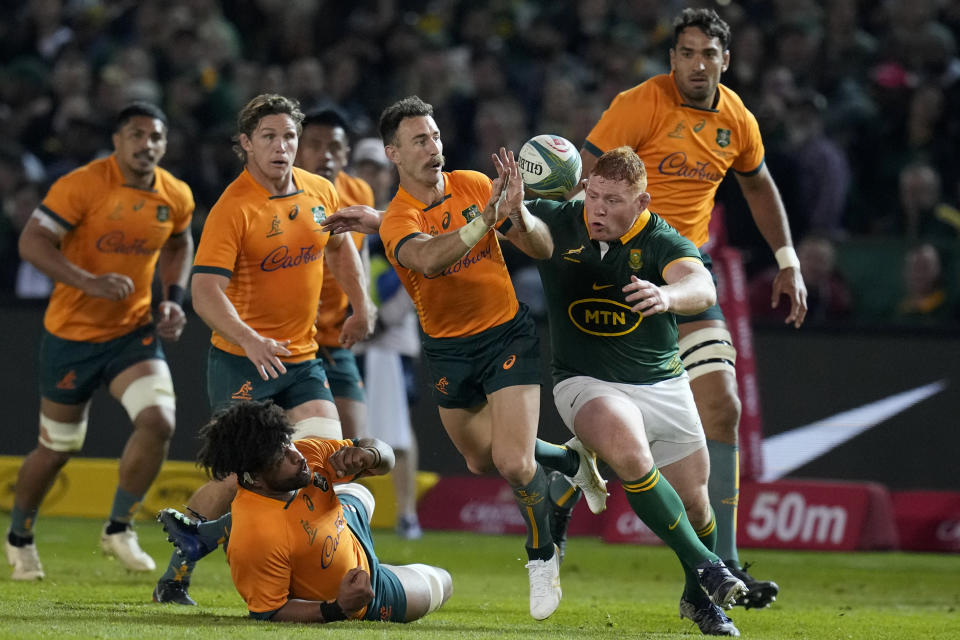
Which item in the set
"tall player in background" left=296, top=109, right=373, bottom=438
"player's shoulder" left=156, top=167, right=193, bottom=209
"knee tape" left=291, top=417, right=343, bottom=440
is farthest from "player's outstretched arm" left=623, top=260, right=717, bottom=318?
"player's shoulder" left=156, top=167, right=193, bottom=209

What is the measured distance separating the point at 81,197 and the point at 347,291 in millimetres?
1875

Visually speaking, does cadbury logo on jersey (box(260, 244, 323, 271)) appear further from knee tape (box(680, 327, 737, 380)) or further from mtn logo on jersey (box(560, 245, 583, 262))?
knee tape (box(680, 327, 737, 380))

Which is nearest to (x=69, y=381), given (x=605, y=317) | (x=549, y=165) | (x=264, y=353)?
(x=264, y=353)

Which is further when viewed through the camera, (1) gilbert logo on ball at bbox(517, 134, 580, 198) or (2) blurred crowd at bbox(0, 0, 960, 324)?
(2) blurred crowd at bbox(0, 0, 960, 324)

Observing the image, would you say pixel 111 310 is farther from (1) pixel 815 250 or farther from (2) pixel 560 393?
(1) pixel 815 250

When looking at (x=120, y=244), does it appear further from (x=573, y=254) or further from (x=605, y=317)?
(x=605, y=317)

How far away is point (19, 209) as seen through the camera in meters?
12.8

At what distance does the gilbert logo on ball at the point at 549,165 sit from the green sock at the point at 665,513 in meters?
1.44

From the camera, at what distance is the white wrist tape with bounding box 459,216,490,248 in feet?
20.3

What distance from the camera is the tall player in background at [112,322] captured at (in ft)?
27.2

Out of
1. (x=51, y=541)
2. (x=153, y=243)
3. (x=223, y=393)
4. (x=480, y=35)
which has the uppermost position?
(x=480, y=35)

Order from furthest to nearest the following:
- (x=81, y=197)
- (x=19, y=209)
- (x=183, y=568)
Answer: (x=19, y=209)
(x=81, y=197)
(x=183, y=568)

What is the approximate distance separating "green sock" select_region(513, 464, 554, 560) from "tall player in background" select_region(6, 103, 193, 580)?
8.18 ft

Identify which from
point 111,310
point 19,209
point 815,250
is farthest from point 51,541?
point 815,250
